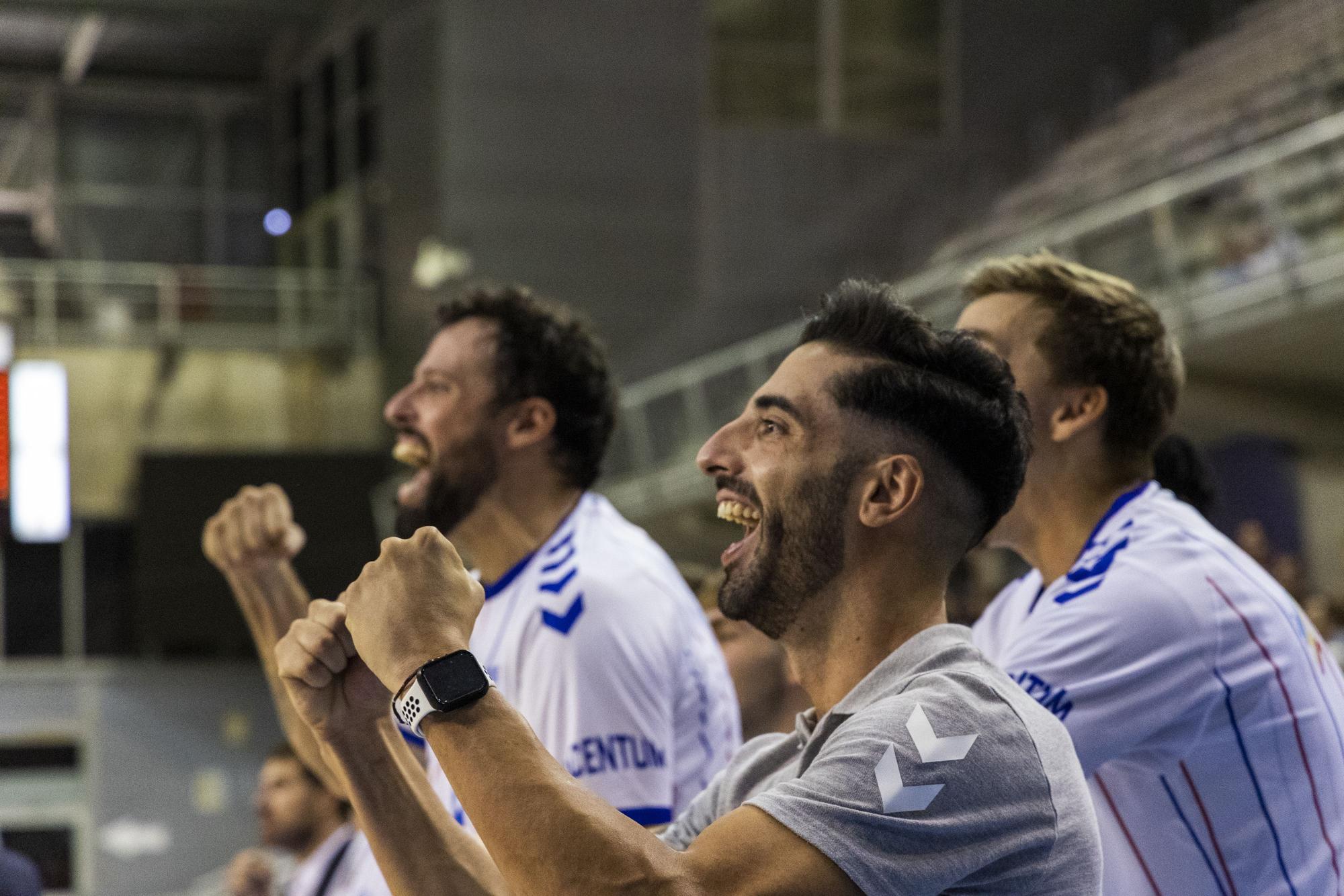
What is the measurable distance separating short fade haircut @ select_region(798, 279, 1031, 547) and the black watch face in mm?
532

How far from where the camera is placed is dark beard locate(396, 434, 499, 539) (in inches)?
125

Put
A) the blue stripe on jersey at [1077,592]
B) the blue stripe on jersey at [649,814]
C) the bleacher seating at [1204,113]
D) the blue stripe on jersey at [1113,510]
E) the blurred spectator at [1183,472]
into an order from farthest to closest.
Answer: the bleacher seating at [1204,113] < the blurred spectator at [1183,472] < the blue stripe on jersey at [649,814] < the blue stripe on jersey at [1113,510] < the blue stripe on jersey at [1077,592]

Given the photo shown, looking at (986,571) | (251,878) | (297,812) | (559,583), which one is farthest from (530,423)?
(986,571)

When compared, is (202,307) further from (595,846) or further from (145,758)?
→ (595,846)

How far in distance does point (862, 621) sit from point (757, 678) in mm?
2231

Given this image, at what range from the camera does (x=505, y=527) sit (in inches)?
126

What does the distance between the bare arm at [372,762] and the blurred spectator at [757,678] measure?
2036mm

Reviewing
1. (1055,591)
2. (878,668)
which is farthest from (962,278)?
(878,668)

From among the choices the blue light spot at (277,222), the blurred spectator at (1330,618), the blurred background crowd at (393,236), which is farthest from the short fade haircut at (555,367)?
the blue light spot at (277,222)

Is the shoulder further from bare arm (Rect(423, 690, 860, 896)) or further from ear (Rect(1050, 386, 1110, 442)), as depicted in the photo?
bare arm (Rect(423, 690, 860, 896))

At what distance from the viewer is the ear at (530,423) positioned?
129 inches

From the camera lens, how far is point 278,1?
17.6 metres

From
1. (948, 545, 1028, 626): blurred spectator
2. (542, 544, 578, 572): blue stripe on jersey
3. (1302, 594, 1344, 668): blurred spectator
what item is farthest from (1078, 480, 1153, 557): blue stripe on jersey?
(948, 545, 1028, 626): blurred spectator

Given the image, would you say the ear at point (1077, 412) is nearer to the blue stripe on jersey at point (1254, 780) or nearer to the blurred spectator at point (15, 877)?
the blue stripe on jersey at point (1254, 780)
